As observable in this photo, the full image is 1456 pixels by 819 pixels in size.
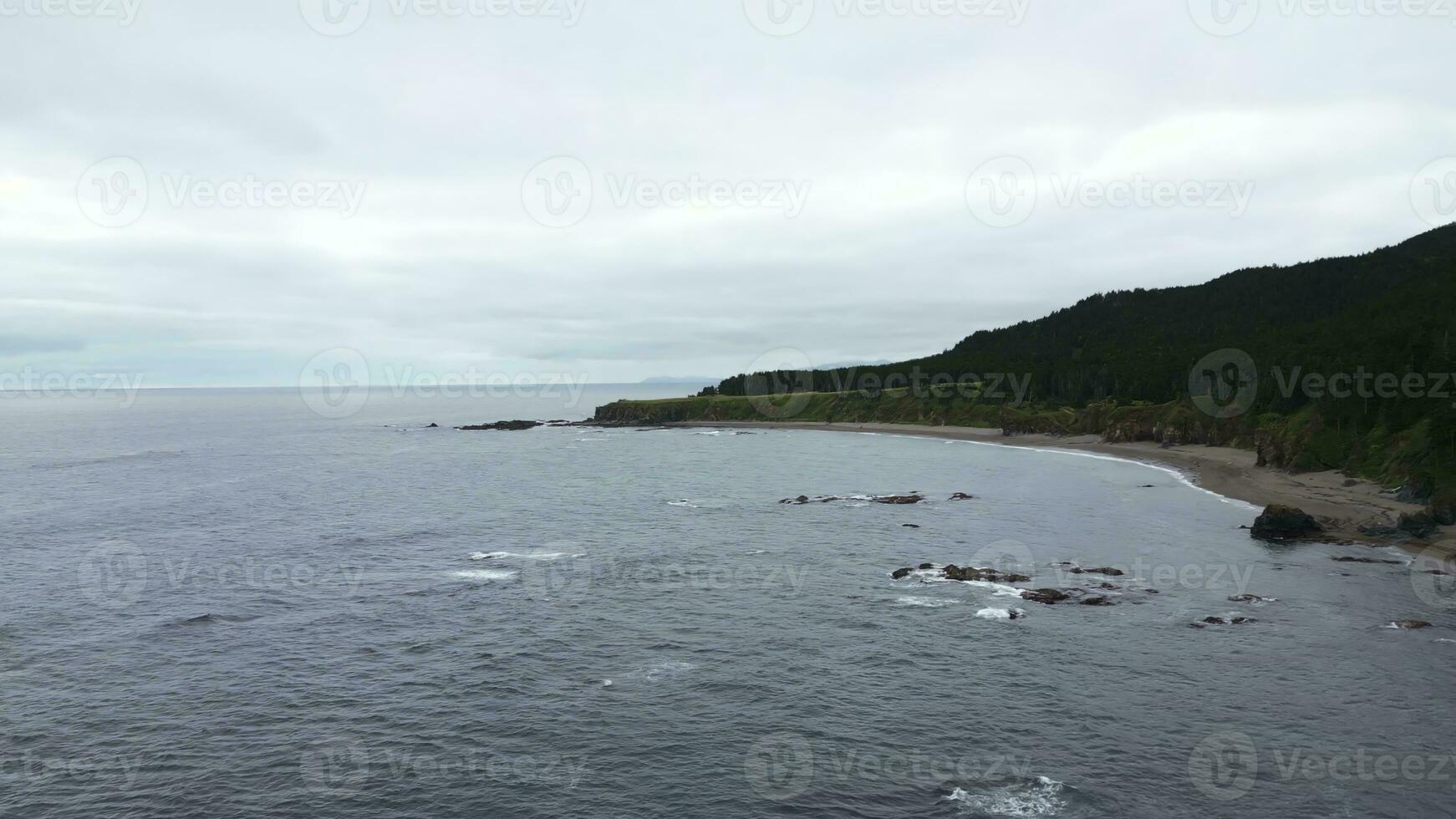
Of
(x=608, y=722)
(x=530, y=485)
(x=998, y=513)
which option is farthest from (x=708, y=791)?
(x=530, y=485)

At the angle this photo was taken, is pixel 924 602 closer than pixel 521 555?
Yes

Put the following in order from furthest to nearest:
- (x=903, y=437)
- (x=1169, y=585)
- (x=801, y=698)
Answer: (x=903, y=437) → (x=1169, y=585) → (x=801, y=698)

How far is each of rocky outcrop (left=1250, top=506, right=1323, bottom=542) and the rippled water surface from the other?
2724mm

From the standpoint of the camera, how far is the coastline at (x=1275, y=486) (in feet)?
229

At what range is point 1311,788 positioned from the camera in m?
29.0

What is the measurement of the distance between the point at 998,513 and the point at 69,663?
248ft

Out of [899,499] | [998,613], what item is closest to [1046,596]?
[998,613]

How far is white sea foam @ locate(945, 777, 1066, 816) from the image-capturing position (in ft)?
A: 91.2

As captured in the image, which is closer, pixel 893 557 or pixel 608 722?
pixel 608 722

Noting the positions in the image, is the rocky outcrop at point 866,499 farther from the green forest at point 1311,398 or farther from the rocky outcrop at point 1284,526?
the green forest at point 1311,398

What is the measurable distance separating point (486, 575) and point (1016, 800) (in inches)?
1709

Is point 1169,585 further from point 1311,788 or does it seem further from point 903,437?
point 903,437

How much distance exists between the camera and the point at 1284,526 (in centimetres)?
6881

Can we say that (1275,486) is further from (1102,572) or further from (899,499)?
(1102,572)
